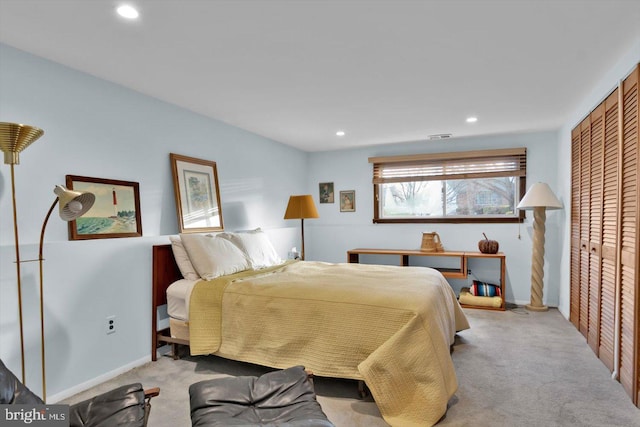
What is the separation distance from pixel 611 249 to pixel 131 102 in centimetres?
397

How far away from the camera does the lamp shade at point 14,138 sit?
1.90m

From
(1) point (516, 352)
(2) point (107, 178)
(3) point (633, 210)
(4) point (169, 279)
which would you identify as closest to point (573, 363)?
(1) point (516, 352)

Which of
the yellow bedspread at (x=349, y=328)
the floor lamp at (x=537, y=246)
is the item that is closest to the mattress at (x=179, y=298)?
the yellow bedspread at (x=349, y=328)

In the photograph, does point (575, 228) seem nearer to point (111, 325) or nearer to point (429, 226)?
point (429, 226)

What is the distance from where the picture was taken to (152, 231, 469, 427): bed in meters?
2.16

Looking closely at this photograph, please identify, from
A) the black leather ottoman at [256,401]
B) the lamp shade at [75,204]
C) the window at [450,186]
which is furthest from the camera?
the window at [450,186]

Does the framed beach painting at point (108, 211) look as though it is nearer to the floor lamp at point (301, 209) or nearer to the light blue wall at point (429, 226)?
the floor lamp at point (301, 209)

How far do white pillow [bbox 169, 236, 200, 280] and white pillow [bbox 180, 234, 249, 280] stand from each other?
53mm

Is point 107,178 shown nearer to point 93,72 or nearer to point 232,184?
point 93,72

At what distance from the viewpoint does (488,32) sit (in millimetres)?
2145

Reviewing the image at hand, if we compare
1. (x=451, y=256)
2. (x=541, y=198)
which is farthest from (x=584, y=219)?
(x=451, y=256)

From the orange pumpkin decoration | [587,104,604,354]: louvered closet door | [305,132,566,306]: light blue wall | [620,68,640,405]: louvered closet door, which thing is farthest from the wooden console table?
[620,68,640,405]: louvered closet door

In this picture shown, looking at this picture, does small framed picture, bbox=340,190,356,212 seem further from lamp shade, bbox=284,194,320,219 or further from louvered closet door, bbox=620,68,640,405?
louvered closet door, bbox=620,68,640,405

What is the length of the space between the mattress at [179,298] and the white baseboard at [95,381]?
1.45 feet
